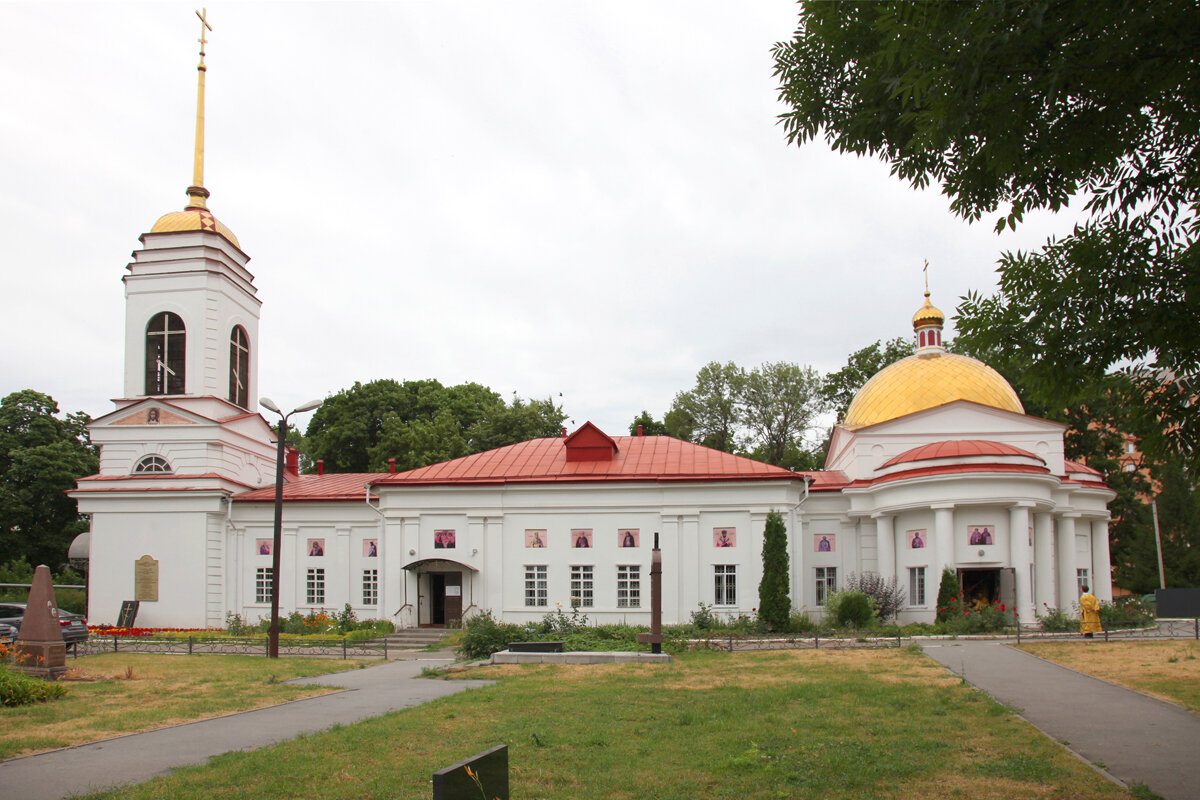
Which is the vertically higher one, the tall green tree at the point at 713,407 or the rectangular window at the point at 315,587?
the tall green tree at the point at 713,407

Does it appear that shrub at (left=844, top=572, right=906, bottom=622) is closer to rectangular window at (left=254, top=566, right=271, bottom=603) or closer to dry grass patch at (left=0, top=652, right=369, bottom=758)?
dry grass patch at (left=0, top=652, right=369, bottom=758)

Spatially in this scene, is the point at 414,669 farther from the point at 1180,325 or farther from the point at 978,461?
the point at 978,461

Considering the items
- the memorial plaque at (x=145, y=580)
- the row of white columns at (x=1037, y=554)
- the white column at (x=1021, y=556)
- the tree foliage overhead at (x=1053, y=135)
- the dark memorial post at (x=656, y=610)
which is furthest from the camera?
the memorial plaque at (x=145, y=580)

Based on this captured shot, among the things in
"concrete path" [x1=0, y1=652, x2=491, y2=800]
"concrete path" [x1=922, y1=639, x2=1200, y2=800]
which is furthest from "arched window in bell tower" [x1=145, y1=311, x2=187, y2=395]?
"concrete path" [x1=922, y1=639, x2=1200, y2=800]

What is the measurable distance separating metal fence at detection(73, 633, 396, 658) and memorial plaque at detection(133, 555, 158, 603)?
210 inches

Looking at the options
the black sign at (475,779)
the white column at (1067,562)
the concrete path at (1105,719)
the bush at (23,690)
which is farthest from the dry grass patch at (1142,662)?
the bush at (23,690)

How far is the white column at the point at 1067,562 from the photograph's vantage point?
3284 centimetres

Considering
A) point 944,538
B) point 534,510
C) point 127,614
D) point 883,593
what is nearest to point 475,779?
point 534,510

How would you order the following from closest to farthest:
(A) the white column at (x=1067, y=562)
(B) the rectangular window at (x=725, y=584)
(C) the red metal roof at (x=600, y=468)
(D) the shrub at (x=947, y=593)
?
(D) the shrub at (x=947, y=593)
(B) the rectangular window at (x=725, y=584)
(C) the red metal roof at (x=600, y=468)
(A) the white column at (x=1067, y=562)

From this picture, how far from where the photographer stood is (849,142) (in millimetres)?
7953

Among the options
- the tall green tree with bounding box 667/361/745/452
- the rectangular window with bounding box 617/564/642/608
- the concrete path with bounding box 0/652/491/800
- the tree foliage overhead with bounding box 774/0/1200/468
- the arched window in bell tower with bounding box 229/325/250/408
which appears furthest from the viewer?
the tall green tree with bounding box 667/361/745/452

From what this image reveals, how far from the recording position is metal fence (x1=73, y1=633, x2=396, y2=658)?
2491 cm

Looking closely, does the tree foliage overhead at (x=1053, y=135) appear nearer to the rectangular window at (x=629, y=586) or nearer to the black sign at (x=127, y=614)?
the rectangular window at (x=629, y=586)

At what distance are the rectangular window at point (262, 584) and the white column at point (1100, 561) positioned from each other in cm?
3113
